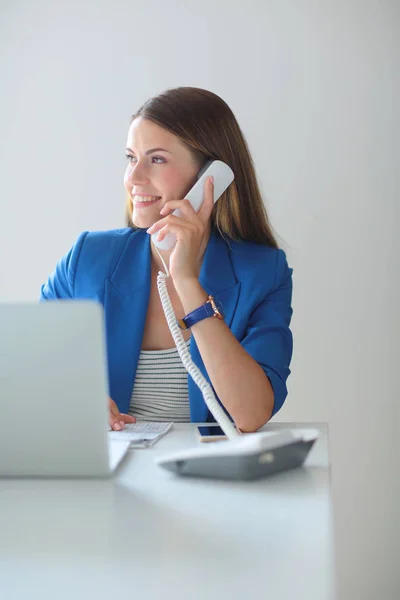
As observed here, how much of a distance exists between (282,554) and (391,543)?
2.19 m

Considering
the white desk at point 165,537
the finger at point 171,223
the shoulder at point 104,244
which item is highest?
the finger at point 171,223

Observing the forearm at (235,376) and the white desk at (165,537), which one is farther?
Answer: the forearm at (235,376)

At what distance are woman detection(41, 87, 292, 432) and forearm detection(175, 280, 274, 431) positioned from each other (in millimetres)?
84

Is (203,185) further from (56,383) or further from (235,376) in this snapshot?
(56,383)

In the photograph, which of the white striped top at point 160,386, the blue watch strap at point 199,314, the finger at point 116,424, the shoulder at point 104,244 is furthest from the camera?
the shoulder at point 104,244

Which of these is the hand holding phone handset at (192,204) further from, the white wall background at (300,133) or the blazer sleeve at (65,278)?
the white wall background at (300,133)

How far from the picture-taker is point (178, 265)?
1745mm

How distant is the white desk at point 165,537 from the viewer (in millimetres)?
681

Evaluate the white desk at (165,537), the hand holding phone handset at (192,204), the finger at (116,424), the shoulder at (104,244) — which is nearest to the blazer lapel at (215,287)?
the hand holding phone handset at (192,204)

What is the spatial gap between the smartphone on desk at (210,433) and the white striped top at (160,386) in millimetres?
332

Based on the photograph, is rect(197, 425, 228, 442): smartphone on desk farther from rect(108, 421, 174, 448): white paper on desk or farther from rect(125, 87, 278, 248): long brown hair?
rect(125, 87, 278, 248): long brown hair

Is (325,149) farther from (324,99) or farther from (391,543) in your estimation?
(391,543)

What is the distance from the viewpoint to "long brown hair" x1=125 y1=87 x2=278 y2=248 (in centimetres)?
198

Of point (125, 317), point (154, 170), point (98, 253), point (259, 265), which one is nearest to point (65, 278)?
point (98, 253)
